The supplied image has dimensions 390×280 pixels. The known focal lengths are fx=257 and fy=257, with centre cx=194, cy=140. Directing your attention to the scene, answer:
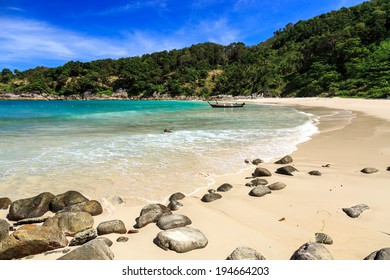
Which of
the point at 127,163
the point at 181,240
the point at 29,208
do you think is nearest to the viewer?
the point at 181,240

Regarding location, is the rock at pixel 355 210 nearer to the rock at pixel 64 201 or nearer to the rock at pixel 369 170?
the rock at pixel 369 170

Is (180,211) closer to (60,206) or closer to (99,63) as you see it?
(60,206)

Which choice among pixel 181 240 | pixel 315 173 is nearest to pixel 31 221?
pixel 181 240

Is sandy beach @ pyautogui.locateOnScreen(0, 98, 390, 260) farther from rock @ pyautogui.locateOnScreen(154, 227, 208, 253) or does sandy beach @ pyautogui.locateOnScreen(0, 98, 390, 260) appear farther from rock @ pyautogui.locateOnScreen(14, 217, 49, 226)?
rock @ pyautogui.locateOnScreen(14, 217, 49, 226)

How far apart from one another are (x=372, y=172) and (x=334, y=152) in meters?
2.96

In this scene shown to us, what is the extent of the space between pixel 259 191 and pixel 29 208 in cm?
492

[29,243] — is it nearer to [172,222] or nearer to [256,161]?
[172,222]

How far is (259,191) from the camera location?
5816 mm

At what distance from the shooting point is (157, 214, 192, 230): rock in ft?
14.4

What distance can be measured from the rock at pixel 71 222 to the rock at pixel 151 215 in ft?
2.88

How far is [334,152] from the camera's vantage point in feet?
32.6

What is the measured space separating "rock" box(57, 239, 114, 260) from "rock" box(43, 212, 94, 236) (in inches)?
39.6
